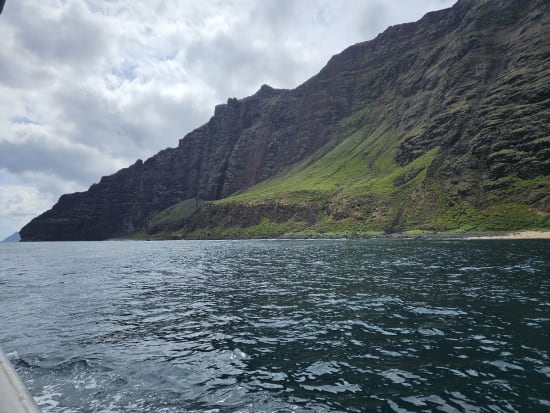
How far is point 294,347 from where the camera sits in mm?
20734

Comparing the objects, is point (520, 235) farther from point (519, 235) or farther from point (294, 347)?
point (294, 347)

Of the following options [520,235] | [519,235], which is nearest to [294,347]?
[520,235]

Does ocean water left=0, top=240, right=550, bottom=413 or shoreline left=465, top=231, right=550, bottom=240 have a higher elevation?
ocean water left=0, top=240, right=550, bottom=413

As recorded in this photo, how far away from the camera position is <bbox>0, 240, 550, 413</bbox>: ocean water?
47.7ft

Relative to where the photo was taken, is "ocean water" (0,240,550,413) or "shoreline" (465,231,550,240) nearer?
"ocean water" (0,240,550,413)

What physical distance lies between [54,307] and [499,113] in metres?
188

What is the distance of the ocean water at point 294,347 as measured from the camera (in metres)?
14.5

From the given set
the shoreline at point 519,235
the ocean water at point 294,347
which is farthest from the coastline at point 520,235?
the ocean water at point 294,347

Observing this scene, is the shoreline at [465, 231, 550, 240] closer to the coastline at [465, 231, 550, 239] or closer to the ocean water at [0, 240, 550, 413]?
the coastline at [465, 231, 550, 239]

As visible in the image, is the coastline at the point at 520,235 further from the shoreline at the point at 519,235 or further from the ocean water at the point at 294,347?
the ocean water at the point at 294,347

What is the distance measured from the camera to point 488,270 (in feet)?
154

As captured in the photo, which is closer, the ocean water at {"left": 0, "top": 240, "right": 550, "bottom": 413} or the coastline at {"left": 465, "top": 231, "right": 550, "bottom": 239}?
the ocean water at {"left": 0, "top": 240, "right": 550, "bottom": 413}

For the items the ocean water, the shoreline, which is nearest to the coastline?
the shoreline

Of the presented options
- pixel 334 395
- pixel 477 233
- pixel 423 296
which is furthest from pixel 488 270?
pixel 477 233
